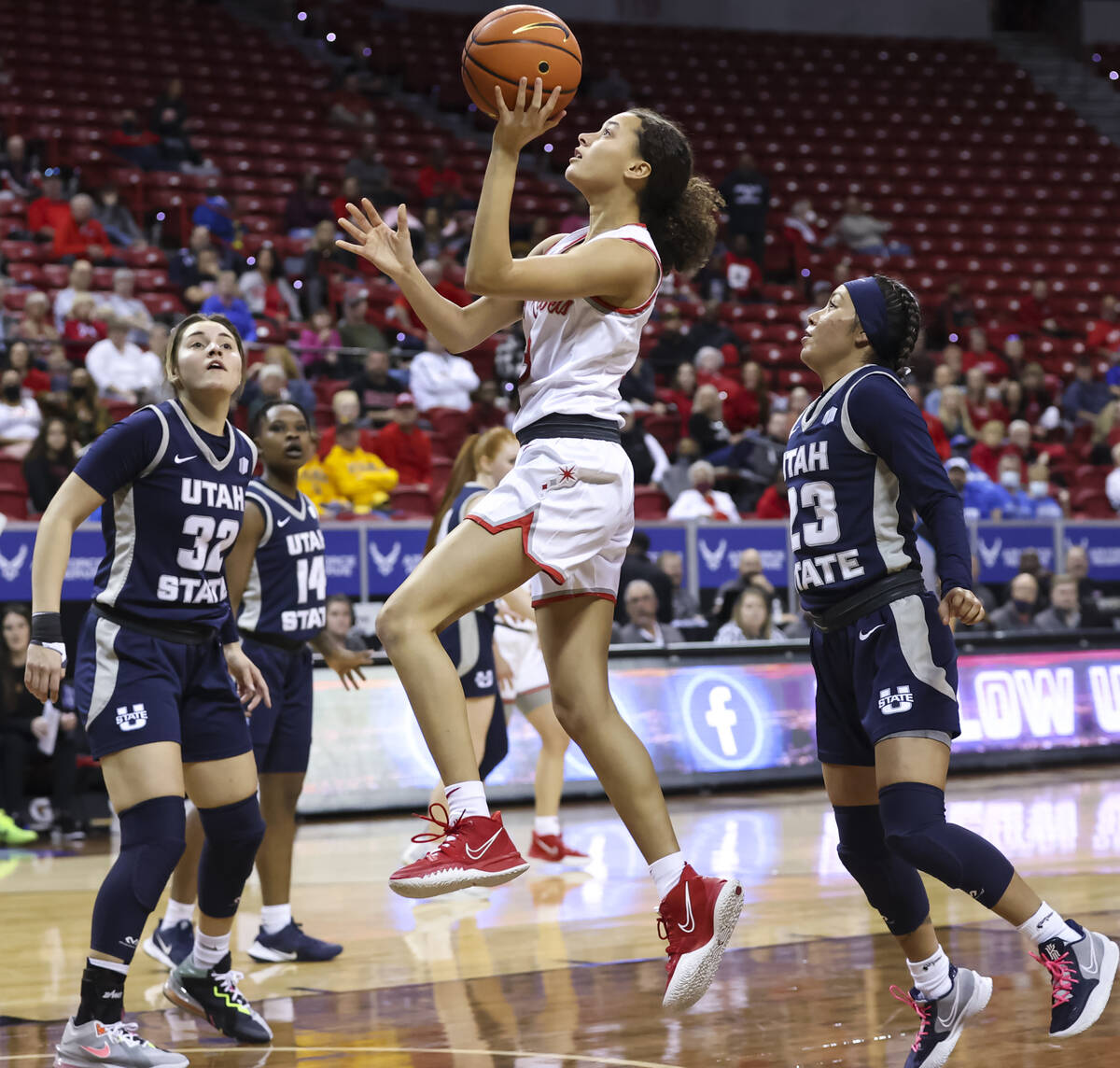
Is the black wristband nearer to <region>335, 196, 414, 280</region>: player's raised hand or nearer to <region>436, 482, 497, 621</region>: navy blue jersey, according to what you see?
<region>335, 196, 414, 280</region>: player's raised hand

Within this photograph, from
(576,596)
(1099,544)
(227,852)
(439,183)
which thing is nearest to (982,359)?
(1099,544)

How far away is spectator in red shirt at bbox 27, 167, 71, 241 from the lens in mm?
13961

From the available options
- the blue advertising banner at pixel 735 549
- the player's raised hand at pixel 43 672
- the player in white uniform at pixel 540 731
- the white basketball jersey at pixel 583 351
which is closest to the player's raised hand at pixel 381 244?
the white basketball jersey at pixel 583 351

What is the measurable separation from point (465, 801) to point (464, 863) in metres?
0.16

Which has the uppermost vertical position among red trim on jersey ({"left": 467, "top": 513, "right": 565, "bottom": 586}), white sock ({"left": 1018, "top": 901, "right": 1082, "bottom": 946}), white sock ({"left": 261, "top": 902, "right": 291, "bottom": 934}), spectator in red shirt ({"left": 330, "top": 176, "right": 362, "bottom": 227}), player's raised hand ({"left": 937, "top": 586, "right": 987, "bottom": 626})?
spectator in red shirt ({"left": 330, "top": 176, "right": 362, "bottom": 227})

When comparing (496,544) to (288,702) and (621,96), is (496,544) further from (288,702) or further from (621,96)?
(621,96)

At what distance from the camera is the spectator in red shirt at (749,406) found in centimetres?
1449

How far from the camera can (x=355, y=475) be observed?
11586 mm

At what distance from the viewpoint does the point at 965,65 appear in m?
24.2

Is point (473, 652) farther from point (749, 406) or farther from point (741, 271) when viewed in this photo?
point (741, 271)

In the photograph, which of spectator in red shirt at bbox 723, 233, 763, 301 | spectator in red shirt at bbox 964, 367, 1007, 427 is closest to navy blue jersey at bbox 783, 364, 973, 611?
spectator in red shirt at bbox 964, 367, 1007, 427

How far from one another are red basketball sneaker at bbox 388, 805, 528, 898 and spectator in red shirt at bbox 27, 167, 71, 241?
11.6 meters

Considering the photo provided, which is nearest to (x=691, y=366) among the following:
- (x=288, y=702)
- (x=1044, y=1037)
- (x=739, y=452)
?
(x=739, y=452)

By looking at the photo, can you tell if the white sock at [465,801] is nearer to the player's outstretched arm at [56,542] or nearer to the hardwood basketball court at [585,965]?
the hardwood basketball court at [585,965]
